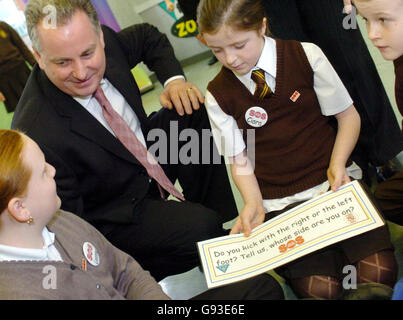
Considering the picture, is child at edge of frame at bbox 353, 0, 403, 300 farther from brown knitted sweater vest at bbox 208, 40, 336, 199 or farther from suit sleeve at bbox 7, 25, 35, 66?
suit sleeve at bbox 7, 25, 35, 66

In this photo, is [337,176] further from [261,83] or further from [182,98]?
[182,98]

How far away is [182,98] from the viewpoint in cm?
150

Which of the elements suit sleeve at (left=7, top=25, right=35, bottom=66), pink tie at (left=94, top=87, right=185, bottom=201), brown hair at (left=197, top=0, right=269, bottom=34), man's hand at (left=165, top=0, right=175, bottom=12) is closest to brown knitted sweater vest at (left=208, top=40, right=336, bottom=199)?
brown hair at (left=197, top=0, right=269, bottom=34)

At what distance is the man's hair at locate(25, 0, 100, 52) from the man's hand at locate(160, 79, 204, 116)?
0.46 m

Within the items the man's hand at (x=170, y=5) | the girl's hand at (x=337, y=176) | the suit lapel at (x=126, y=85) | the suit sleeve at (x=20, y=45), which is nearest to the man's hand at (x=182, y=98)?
the suit lapel at (x=126, y=85)

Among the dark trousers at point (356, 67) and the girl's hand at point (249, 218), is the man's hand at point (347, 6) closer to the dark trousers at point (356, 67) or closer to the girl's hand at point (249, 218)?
the dark trousers at point (356, 67)

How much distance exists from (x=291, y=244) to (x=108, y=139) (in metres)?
0.73

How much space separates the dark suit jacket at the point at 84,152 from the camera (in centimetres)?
128

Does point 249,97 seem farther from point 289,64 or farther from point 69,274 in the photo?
point 69,274

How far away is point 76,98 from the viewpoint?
53.6 inches

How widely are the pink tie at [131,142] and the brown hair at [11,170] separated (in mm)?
512

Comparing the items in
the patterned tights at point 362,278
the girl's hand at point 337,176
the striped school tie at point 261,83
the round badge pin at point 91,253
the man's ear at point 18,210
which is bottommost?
the patterned tights at point 362,278

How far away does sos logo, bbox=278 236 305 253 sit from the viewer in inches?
38.6

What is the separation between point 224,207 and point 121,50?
0.82m
